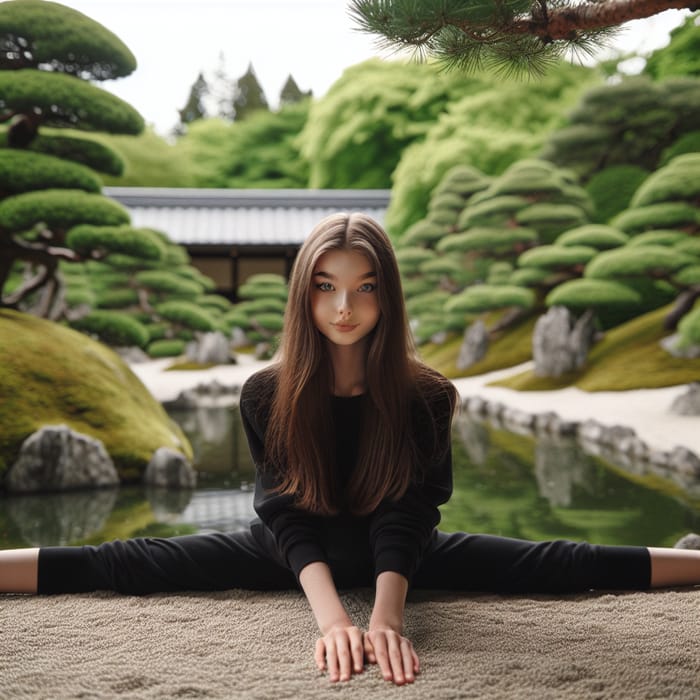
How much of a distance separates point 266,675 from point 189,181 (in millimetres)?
2779

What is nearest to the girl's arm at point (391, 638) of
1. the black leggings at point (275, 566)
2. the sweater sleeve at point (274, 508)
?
the sweater sleeve at point (274, 508)

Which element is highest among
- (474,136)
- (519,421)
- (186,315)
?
(474,136)

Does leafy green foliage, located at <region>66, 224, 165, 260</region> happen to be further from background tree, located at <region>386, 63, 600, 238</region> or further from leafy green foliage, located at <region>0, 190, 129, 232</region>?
background tree, located at <region>386, 63, 600, 238</region>

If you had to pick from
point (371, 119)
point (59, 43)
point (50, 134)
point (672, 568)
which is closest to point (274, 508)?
point (672, 568)

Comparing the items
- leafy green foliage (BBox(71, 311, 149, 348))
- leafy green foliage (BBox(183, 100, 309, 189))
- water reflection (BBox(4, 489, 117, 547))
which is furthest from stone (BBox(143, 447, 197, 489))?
leafy green foliage (BBox(183, 100, 309, 189))

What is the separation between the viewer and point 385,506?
4.51 ft

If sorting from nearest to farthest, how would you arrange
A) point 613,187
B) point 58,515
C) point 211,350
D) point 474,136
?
point 58,515
point 613,187
point 211,350
point 474,136

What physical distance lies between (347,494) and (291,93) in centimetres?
255

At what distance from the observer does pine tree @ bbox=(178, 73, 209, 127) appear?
322cm

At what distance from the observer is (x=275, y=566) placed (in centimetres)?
156

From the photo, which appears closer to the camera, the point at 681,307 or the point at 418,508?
the point at 418,508

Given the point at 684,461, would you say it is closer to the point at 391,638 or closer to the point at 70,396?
the point at 391,638

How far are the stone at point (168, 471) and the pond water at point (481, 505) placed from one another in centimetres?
4

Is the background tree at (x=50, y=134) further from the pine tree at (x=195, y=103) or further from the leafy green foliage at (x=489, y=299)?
the leafy green foliage at (x=489, y=299)
